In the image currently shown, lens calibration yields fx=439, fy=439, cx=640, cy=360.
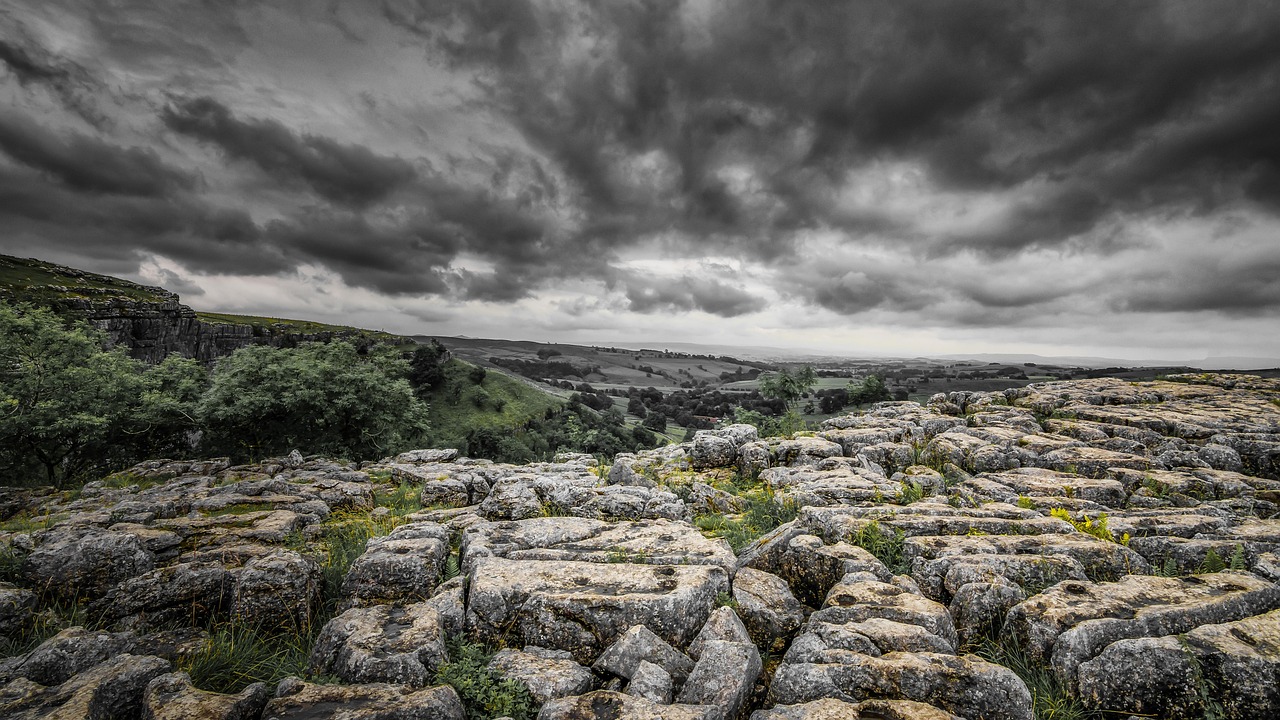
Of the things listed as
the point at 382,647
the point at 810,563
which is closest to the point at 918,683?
the point at 810,563

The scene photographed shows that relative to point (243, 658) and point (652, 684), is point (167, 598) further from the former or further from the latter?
point (652, 684)

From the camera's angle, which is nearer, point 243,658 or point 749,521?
point 243,658

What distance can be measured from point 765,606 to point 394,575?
6833 millimetres

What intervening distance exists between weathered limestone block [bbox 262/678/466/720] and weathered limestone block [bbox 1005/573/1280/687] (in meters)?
8.01

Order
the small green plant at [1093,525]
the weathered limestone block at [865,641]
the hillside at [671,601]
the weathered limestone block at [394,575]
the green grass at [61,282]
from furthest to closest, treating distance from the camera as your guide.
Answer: the green grass at [61,282] → the small green plant at [1093,525] → the weathered limestone block at [394,575] → the weathered limestone block at [865,641] → the hillside at [671,601]

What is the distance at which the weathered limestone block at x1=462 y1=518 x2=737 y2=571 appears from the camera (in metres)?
9.12

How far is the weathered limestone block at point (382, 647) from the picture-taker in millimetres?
5777

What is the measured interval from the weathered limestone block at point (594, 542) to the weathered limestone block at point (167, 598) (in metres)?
4.13

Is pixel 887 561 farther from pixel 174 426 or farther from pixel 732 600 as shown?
pixel 174 426

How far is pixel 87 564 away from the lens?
8.02 meters

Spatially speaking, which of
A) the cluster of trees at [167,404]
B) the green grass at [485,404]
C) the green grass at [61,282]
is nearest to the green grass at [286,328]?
the green grass at [61,282]

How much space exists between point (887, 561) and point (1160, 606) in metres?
3.78

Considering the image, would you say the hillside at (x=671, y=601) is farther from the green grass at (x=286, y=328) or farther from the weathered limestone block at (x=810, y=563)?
the green grass at (x=286, y=328)

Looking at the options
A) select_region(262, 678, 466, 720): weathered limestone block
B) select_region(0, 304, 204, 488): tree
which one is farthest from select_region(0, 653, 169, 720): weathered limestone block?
select_region(0, 304, 204, 488): tree
